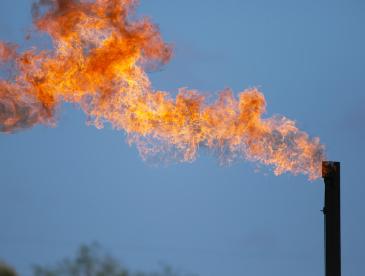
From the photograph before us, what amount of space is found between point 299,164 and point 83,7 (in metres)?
4.72

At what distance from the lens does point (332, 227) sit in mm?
11000

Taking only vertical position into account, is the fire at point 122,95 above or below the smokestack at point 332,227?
above

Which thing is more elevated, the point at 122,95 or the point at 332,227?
the point at 122,95

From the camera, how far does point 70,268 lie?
78.0 feet

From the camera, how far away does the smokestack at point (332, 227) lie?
1097 cm

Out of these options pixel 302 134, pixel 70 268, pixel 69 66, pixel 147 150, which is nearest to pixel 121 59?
pixel 69 66

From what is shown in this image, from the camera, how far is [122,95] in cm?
1253

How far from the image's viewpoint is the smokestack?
36.0ft

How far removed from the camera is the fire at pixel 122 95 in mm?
12352

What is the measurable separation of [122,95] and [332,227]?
4355 millimetres

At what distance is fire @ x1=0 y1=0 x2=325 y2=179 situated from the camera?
1235 cm

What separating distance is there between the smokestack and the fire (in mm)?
1322

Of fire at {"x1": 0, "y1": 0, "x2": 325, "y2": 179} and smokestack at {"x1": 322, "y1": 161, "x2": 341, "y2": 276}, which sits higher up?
fire at {"x1": 0, "y1": 0, "x2": 325, "y2": 179}

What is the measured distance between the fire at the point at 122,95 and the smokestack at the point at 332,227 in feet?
4.34
